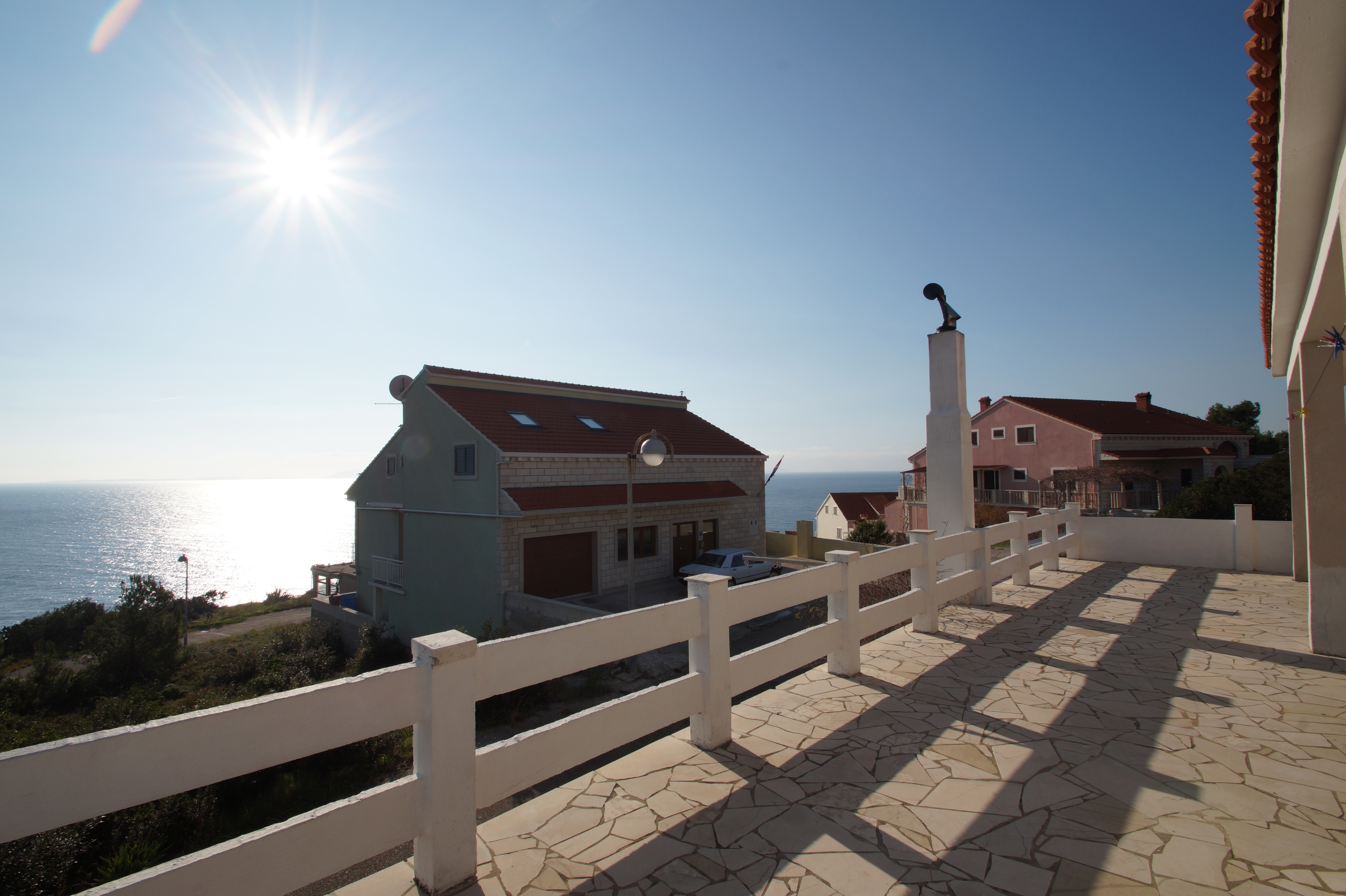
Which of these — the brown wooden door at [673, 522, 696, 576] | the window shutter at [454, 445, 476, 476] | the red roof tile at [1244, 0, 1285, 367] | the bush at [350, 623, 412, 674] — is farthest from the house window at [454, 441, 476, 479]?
the red roof tile at [1244, 0, 1285, 367]

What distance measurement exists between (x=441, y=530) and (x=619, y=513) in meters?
5.40

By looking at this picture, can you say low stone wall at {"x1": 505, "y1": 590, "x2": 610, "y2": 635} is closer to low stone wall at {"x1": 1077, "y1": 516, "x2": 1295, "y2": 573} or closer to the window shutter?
the window shutter

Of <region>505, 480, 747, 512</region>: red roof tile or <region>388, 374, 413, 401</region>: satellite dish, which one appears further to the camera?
<region>388, 374, 413, 401</region>: satellite dish

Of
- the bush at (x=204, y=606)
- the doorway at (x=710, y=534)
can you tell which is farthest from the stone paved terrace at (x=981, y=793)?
the bush at (x=204, y=606)

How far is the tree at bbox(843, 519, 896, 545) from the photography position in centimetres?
2706

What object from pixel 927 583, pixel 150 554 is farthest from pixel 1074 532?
pixel 150 554

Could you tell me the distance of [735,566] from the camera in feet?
61.5

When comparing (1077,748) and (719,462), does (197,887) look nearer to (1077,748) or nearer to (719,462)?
(1077,748)

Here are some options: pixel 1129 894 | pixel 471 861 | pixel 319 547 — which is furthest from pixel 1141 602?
pixel 319 547

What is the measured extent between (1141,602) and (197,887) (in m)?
10.4

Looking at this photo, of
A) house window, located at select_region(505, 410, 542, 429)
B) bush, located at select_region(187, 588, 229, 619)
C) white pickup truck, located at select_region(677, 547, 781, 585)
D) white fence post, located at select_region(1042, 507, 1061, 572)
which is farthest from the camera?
bush, located at select_region(187, 588, 229, 619)

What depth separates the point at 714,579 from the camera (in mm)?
4367

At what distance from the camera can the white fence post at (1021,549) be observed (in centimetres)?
966

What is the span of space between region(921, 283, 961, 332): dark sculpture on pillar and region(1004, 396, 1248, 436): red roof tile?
93.2 feet
